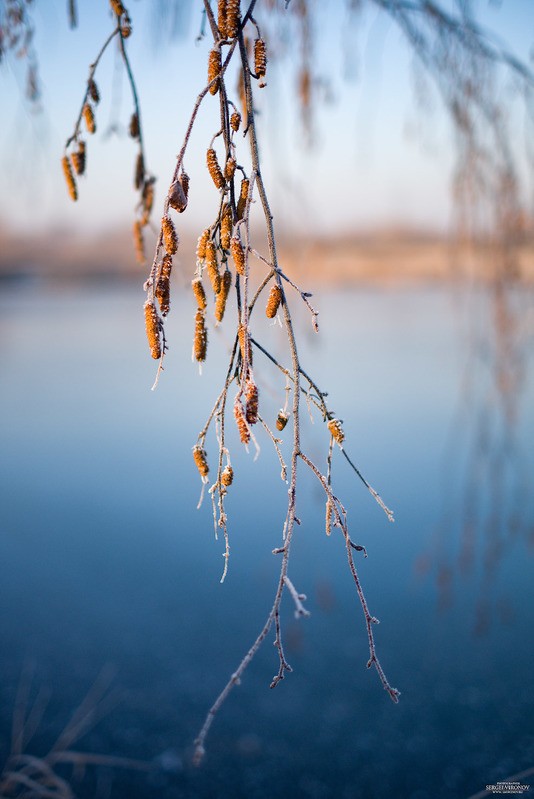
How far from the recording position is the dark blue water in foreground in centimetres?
222

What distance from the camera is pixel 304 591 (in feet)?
10.5

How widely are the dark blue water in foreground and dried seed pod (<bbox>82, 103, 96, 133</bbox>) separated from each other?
0.85ft

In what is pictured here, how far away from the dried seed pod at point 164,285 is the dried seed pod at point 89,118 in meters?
0.36

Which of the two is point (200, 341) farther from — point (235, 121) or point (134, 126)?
point (134, 126)

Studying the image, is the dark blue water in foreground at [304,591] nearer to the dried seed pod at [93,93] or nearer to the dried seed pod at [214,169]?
the dried seed pod at [93,93]

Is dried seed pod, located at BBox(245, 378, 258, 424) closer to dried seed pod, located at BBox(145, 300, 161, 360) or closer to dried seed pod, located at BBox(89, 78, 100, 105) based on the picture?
dried seed pod, located at BBox(145, 300, 161, 360)

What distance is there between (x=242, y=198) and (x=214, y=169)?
0.12 feet

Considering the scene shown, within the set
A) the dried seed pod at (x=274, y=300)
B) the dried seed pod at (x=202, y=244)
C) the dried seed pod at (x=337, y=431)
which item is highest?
the dried seed pod at (x=202, y=244)

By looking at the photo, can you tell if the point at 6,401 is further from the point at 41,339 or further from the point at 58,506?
the point at 41,339

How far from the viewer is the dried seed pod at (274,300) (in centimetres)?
56

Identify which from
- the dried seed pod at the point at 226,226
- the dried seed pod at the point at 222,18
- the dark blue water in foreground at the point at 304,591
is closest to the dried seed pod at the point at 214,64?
the dried seed pod at the point at 222,18

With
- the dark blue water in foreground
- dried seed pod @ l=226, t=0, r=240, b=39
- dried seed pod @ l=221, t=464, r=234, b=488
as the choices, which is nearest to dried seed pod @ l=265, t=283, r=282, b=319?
dried seed pod @ l=221, t=464, r=234, b=488

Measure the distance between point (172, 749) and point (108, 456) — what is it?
293 centimetres

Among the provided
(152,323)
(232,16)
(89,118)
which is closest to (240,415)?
(152,323)
